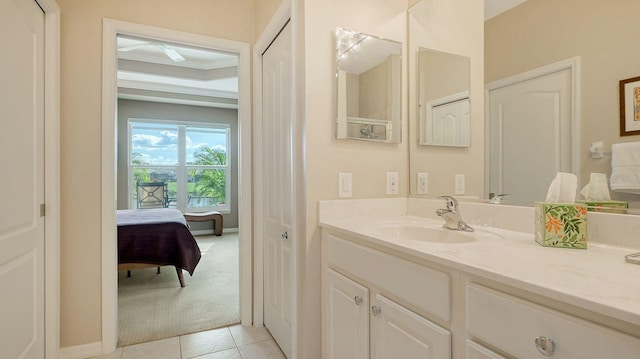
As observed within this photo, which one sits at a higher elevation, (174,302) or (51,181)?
(51,181)

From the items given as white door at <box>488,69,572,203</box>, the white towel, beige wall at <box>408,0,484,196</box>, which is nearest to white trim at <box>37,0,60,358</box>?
beige wall at <box>408,0,484,196</box>

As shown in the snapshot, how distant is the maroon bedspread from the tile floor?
1075mm

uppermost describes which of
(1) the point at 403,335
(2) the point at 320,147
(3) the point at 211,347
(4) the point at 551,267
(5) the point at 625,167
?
(2) the point at 320,147

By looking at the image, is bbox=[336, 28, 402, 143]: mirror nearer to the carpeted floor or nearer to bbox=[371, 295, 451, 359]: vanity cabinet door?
bbox=[371, 295, 451, 359]: vanity cabinet door

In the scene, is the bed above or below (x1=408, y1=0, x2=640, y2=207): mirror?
below

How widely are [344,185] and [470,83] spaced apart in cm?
83

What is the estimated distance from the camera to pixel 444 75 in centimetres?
169

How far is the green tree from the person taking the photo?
20.5 feet

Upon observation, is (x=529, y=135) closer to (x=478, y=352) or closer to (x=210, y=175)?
(x=478, y=352)

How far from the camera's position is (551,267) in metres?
0.75

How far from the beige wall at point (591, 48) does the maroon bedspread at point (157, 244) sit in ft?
10.4

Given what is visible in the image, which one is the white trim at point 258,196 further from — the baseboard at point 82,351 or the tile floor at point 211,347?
the baseboard at point 82,351

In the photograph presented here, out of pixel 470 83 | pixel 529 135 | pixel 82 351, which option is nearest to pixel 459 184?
pixel 529 135

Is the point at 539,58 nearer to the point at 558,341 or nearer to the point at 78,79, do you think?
the point at 558,341
